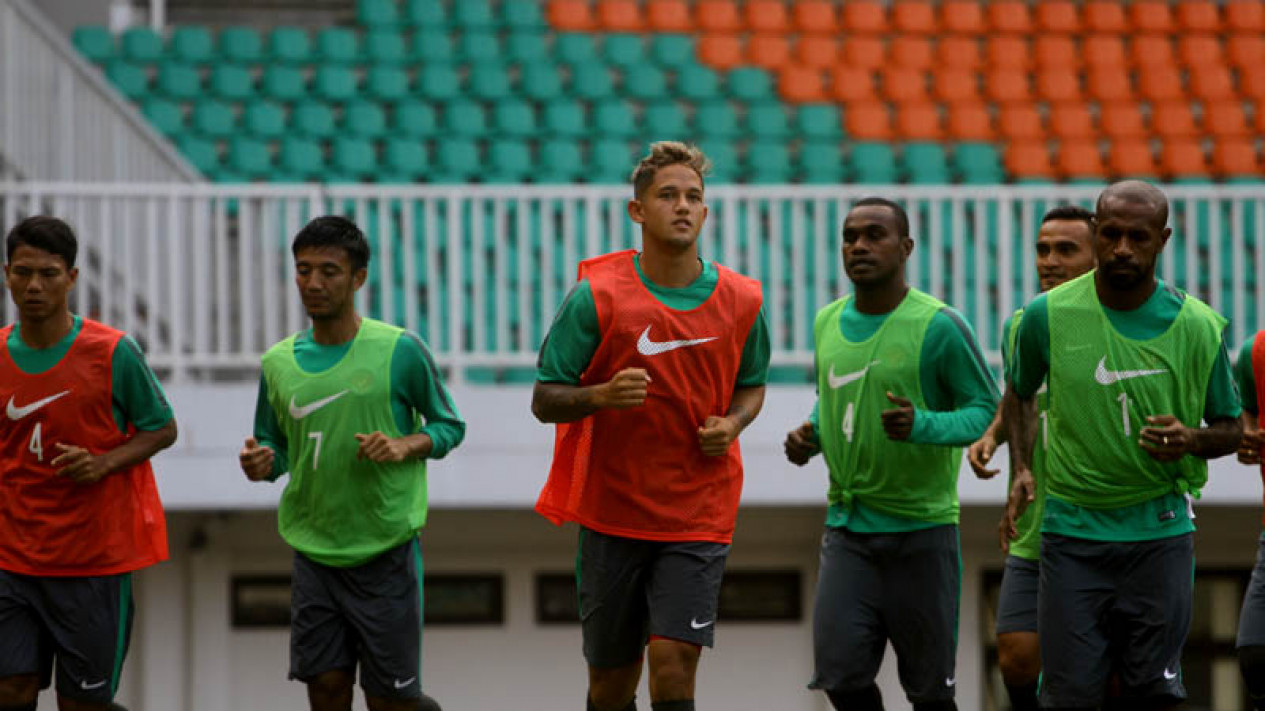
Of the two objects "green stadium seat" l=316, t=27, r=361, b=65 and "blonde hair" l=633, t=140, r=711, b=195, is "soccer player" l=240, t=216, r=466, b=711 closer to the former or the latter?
"blonde hair" l=633, t=140, r=711, b=195

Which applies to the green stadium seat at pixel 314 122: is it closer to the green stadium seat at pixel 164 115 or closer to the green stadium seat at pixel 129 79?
the green stadium seat at pixel 164 115

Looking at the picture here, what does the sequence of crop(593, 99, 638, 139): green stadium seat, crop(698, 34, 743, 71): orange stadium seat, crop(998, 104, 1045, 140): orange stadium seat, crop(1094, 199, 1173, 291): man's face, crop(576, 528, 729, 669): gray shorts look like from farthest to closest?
1. crop(698, 34, 743, 71): orange stadium seat
2. crop(998, 104, 1045, 140): orange stadium seat
3. crop(593, 99, 638, 139): green stadium seat
4. crop(576, 528, 729, 669): gray shorts
5. crop(1094, 199, 1173, 291): man's face

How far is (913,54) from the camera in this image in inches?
612

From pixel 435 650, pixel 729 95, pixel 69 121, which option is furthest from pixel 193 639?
pixel 729 95

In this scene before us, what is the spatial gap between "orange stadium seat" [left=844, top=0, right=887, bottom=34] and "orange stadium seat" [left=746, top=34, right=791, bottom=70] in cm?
76

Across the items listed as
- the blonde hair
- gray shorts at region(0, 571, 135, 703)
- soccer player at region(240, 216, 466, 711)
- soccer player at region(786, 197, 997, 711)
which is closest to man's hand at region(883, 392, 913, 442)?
soccer player at region(786, 197, 997, 711)

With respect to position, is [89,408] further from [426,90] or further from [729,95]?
[729,95]

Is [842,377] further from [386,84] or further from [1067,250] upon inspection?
[386,84]

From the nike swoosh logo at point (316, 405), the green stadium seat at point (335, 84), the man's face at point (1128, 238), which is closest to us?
the man's face at point (1128, 238)

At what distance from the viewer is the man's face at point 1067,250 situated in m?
6.89

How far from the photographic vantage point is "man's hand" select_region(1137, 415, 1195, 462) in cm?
509

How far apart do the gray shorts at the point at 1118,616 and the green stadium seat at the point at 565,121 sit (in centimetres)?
901

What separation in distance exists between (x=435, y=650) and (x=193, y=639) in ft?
4.79

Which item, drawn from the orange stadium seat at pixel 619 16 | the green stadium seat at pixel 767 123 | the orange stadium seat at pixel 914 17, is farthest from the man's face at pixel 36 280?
the orange stadium seat at pixel 914 17
